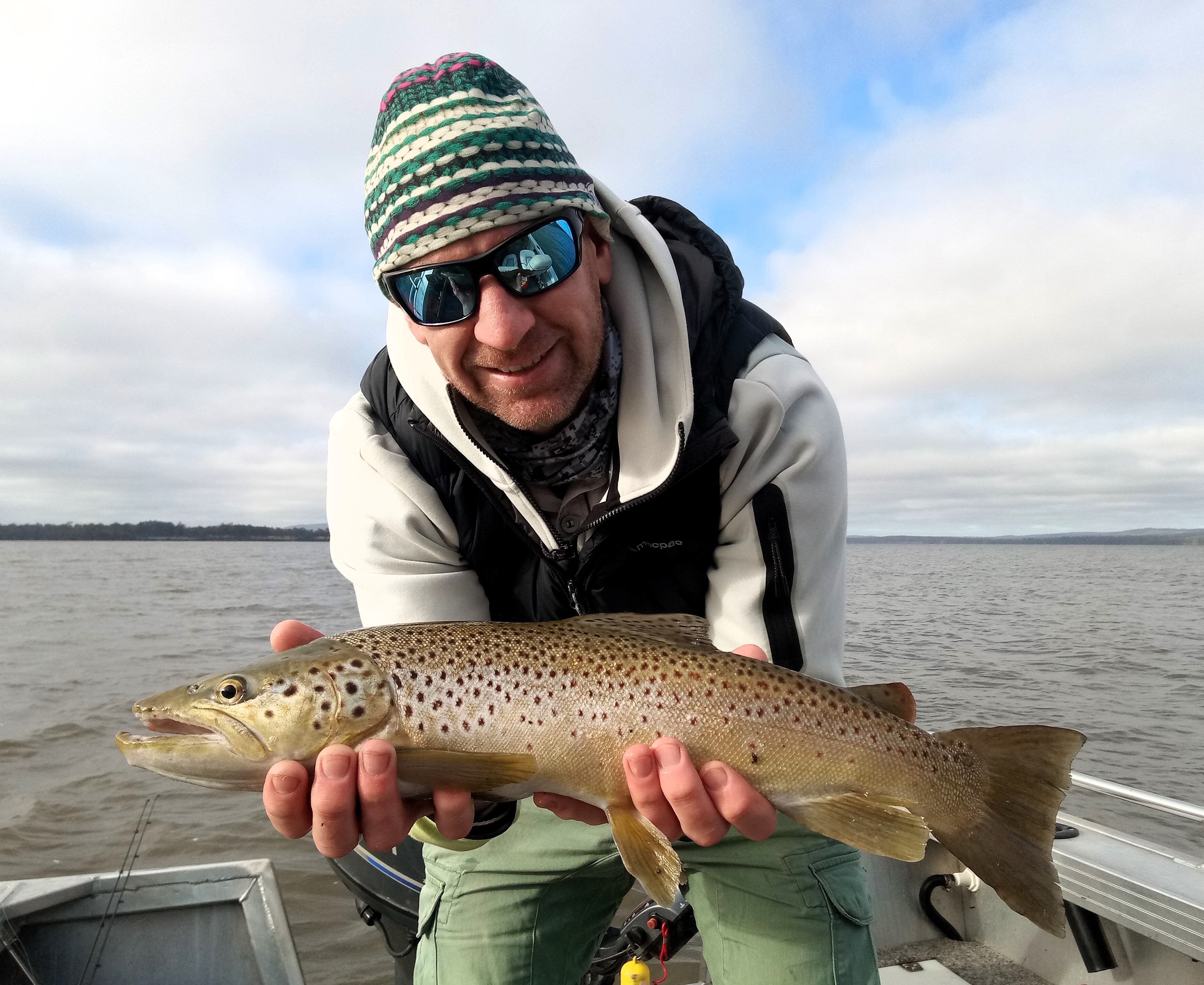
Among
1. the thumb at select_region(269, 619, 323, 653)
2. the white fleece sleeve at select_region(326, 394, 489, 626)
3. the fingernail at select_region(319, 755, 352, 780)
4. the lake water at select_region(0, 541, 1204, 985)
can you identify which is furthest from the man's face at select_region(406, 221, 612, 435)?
the lake water at select_region(0, 541, 1204, 985)

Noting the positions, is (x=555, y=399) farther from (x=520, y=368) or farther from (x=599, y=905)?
(x=599, y=905)

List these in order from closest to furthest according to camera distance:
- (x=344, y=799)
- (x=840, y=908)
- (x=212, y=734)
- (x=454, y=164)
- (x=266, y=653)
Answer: (x=344, y=799)
(x=212, y=734)
(x=454, y=164)
(x=840, y=908)
(x=266, y=653)

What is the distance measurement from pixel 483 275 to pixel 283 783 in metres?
1.82

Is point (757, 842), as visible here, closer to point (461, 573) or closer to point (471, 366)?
point (461, 573)

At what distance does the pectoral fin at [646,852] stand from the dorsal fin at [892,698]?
0.81 m

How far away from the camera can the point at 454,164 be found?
278cm

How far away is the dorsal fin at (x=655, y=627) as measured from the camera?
8.84ft

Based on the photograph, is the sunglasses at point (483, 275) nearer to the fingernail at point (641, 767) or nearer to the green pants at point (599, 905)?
the fingernail at point (641, 767)

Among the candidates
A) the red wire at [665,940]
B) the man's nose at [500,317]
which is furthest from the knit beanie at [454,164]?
the red wire at [665,940]

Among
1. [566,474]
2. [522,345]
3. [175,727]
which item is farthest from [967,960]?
[175,727]

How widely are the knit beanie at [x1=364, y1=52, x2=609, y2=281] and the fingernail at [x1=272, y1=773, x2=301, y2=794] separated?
69.5 inches

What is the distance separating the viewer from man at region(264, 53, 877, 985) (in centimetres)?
284

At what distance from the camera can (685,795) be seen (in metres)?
2.34

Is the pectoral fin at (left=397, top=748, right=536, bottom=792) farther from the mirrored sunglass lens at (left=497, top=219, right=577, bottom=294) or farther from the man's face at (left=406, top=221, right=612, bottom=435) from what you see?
the mirrored sunglass lens at (left=497, top=219, right=577, bottom=294)
